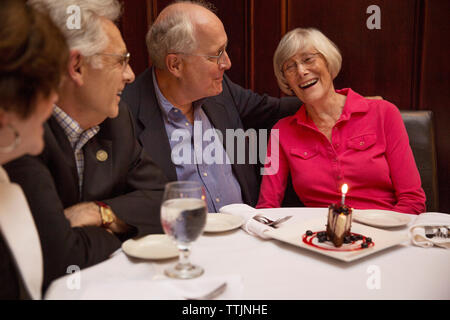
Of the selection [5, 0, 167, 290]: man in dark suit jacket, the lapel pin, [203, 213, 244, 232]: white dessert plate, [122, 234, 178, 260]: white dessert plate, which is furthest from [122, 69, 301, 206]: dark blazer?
[122, 234, 178, 260]: white dessert plate

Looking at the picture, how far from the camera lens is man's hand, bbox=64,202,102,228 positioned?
128cm

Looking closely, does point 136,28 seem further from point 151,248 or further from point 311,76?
point 151,248

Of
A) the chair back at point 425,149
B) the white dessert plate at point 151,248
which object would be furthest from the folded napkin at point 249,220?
the chair back at point 425,149

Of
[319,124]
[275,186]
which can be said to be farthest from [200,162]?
[319,124]

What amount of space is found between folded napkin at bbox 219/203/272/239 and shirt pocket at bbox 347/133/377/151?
35.4 inches

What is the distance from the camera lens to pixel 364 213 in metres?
1.39

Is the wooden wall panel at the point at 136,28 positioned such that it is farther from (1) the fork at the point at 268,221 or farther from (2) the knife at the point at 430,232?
(2) the knife at the point at 430,232

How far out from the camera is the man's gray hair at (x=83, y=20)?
1.33 meters

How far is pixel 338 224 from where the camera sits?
1101 millimetres

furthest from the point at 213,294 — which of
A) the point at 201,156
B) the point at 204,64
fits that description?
the point at 204,64

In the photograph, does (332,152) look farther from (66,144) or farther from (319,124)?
(66,144)

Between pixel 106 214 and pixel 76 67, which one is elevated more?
pixel 76 67

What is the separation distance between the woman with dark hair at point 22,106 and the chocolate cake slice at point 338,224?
0.73 m

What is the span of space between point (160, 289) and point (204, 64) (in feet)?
5.40
